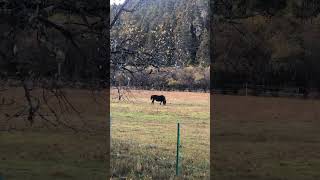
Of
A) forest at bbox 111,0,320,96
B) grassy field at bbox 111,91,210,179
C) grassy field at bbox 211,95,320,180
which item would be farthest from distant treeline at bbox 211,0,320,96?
grassy field at bbox 211,95,320,180

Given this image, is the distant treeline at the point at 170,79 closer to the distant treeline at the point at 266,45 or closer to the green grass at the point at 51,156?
the distant treeline at the point at 266,45

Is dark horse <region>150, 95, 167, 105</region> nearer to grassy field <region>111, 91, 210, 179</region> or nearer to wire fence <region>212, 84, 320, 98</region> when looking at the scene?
grassy field <region>111, 91, 210, 179</region>

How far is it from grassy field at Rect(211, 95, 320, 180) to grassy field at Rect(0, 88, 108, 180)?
1699 mm

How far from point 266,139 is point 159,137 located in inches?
178

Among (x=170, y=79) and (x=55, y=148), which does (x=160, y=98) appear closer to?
(x=170, y=79)

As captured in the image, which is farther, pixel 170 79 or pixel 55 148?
pixel 55 148

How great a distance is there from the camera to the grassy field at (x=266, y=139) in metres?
7.04

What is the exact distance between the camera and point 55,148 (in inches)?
363

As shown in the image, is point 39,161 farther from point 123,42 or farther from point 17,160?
point 123,42

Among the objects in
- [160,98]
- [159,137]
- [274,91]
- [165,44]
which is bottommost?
[159,137]

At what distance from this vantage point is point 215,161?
768cm

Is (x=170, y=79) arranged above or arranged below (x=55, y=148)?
above

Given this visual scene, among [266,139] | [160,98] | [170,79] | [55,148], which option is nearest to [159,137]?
[160,98]

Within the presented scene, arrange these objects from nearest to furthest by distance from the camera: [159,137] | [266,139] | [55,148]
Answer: [159,137]
[55,148]
[266,139]
